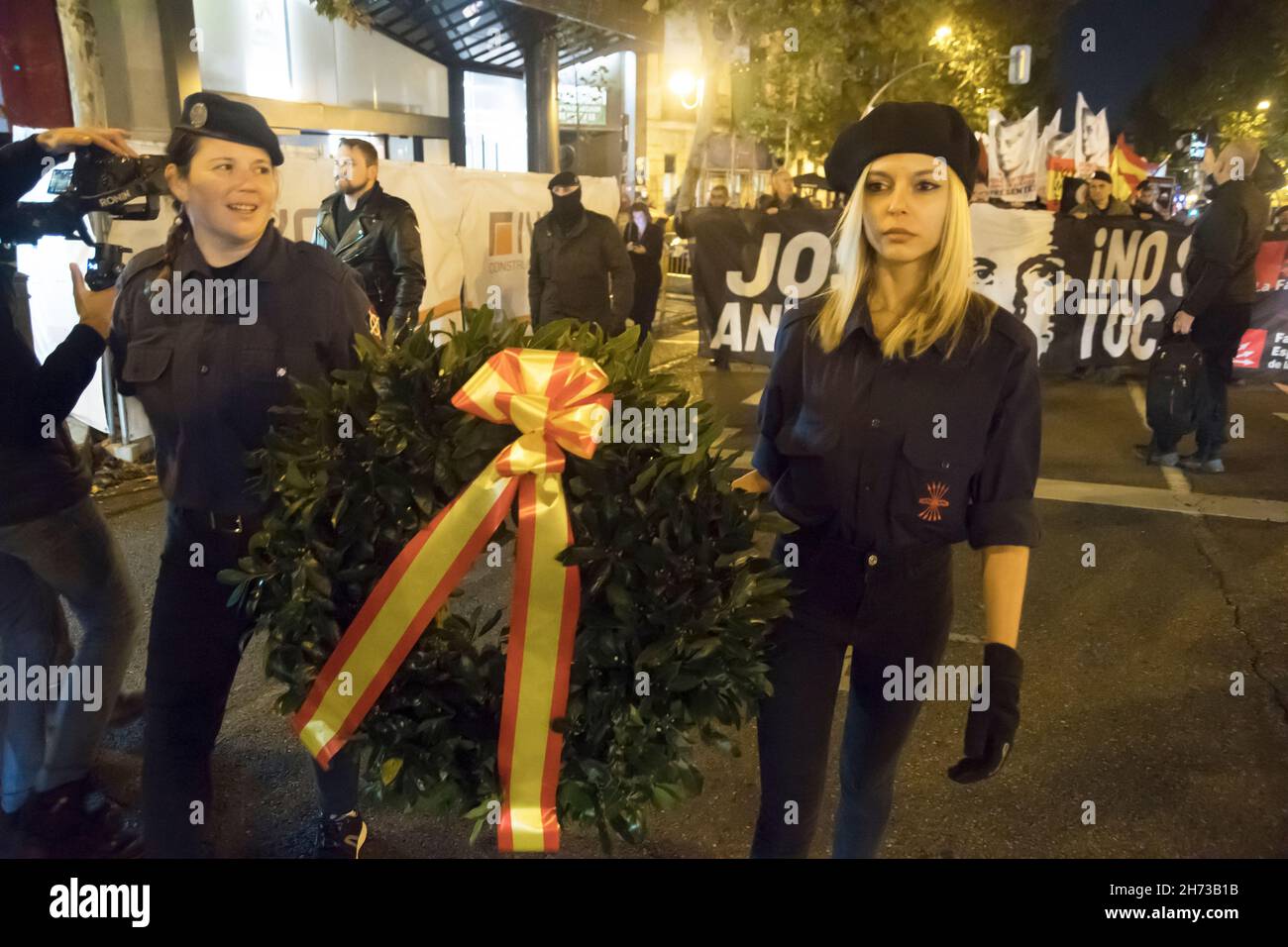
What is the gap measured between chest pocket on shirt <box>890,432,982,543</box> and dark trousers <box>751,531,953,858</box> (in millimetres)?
61

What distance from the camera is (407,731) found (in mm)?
2000

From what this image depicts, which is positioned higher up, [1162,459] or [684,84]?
[684,84]

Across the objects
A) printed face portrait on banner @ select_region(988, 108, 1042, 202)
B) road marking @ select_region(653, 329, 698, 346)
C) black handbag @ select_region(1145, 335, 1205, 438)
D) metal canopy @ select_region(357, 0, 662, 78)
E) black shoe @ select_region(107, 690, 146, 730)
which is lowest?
black shoe @ select_region(107, 690, 146, 730)

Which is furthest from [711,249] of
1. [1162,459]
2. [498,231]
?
[1162,459]

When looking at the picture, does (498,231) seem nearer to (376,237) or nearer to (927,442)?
(376,237)

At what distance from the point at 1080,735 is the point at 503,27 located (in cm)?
1742

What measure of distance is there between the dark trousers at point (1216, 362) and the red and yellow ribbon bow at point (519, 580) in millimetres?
6508

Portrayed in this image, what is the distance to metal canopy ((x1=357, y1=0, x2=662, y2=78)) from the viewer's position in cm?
1586

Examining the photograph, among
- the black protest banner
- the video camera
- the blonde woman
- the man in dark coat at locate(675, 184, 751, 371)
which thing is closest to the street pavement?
the blonde woman

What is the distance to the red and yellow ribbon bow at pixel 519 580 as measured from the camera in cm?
192

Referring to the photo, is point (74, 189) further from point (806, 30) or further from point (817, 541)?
point (806, 30)

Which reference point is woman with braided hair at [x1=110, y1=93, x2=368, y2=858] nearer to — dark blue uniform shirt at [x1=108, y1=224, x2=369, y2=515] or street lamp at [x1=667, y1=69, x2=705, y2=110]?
dark blue uniform shirt at [x1=108, y1=224, x2=369, y2=515]

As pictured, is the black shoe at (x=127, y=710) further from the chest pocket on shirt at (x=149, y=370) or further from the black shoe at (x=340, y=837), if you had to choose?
the chest pocket on shirt at (x=149, y=370)

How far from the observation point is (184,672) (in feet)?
7.80
